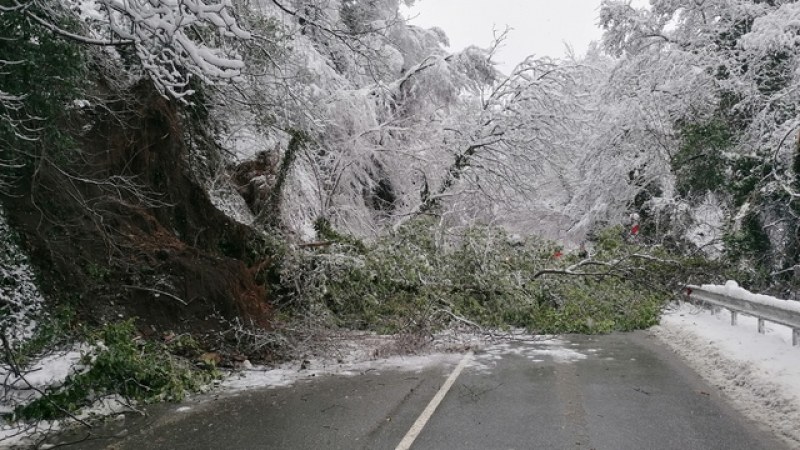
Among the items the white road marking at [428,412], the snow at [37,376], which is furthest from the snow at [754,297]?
the snow at [37,376]

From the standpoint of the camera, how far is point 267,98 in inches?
428

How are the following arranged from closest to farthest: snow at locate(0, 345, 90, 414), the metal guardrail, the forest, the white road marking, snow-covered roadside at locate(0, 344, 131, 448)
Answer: the white road marking
snow-covered roadside at locate(0, 344, 131, 448)
snow at locate(0, 345, 90, 414)
the forest
the metal guardrail

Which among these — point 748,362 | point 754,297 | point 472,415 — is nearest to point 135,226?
point 472,415

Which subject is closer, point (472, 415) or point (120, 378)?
point (472, 415)

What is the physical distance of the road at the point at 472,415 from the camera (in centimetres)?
532

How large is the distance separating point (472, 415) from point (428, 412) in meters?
0.45

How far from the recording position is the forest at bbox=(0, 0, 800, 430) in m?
6.79

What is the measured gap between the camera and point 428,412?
20.6 ft

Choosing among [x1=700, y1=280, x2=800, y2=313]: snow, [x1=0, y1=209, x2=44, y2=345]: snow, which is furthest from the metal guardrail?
[x1=0, y1=209, x2=44, y2=345]: snow

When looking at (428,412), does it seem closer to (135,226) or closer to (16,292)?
(16,292)

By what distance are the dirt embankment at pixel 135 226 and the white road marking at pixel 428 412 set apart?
3095mm

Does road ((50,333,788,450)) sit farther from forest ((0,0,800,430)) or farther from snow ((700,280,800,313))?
snow ((700,280,800,313))

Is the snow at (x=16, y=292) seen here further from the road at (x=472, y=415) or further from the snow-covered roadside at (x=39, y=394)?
the road at (x=472, y=415)

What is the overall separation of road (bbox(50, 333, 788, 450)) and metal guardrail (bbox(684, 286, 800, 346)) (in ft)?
4.62
